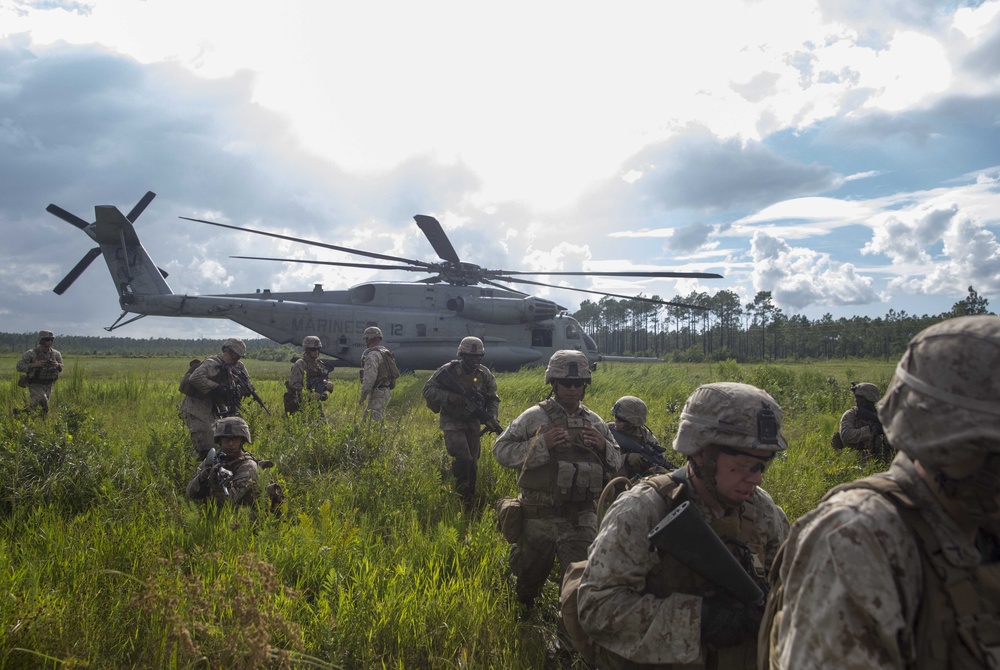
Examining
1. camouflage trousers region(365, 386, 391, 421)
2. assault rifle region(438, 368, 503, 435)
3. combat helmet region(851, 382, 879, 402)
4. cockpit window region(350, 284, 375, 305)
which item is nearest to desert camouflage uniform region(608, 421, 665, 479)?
assault rifle region(438, 368, 503, 435)

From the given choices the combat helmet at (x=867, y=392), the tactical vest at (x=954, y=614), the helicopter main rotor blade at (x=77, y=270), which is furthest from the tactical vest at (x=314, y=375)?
the helicopter main rotor blade at (x=77, y=270)

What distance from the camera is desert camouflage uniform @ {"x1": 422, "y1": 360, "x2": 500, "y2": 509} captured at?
6.02 metres

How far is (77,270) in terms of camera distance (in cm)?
1656

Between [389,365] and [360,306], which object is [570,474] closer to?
[389,365]

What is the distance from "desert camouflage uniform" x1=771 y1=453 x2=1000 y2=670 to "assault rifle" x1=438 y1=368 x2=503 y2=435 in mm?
4835

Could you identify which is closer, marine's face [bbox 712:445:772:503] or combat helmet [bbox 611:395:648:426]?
marine's face [bbox 712:445:772:503]

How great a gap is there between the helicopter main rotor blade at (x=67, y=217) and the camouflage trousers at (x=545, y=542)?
56.2ft

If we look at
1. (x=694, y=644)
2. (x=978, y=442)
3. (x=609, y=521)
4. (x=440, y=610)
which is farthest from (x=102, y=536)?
(x=978, y=442)

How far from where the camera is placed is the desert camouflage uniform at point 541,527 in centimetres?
368

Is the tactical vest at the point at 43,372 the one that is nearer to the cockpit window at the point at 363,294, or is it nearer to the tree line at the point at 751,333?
the cockpit window at the point at 363,294

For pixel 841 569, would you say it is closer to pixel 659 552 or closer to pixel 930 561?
pixel 930 561

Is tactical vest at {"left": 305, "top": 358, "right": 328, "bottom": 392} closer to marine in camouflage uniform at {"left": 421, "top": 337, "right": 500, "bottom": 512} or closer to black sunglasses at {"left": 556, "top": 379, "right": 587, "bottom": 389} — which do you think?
marine in camouflage uniform at {"left": 421, "top": 337, "right": 500, "bottom": 512}

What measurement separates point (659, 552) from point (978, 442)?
0.99 meters

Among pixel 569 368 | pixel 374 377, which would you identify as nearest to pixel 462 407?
pixel 569 368
